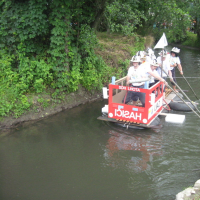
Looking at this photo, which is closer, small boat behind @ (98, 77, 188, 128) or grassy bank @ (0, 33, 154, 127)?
small boat behind @ (98, 77, 188, 128)

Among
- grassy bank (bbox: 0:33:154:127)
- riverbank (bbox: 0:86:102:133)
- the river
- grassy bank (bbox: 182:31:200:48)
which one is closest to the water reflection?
the river

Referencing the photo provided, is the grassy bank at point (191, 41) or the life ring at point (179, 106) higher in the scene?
the grassy bank at point (191, 41)

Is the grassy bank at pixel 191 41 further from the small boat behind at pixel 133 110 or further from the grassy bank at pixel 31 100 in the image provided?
the small boat behind at pixel 133 110

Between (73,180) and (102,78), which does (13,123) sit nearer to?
(73,180)

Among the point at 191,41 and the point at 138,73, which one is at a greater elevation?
the point at 191,41

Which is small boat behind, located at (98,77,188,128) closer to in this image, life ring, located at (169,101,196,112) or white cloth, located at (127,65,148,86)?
white cloth, located at (127,65,148,86)

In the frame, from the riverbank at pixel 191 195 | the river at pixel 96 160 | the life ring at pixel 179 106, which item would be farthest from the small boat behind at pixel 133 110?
the riverbank at pixel 191 195

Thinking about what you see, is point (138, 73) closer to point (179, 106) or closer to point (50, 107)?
point (179, 106)

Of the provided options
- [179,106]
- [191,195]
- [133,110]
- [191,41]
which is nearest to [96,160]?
[133,110]

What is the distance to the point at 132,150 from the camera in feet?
23.7

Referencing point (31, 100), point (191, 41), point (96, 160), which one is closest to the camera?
point (96, 160)

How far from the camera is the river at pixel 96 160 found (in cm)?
556

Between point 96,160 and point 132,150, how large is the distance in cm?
111

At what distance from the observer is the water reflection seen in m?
6.54
